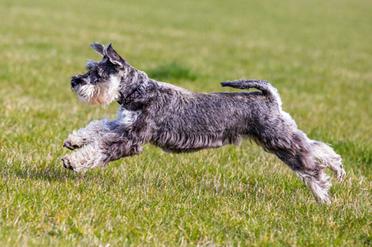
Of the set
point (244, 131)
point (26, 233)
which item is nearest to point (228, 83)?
point (244, 131)

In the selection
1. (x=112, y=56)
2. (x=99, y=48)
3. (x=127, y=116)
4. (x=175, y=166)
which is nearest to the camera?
(x=127, y=116)

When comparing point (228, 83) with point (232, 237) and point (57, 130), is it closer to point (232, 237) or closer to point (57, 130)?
point (232, 237)

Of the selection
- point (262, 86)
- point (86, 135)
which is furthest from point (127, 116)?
point (262, 86)

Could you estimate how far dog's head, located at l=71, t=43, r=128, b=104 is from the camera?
24.4 ft

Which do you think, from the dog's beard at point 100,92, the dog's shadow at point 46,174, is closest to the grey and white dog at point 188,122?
the dog's beard at point 100,92

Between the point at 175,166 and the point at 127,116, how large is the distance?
135 cm

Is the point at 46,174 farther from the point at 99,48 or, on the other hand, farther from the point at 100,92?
the point at 99,48

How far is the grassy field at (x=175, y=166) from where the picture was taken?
6.08m

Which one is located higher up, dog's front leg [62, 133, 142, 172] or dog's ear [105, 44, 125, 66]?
dog's ear [105, 44, 125, 66]

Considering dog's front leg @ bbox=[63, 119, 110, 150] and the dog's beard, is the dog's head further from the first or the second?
dog's front leg @ bbox=[63, 119, 110, 150]

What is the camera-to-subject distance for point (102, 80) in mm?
7566

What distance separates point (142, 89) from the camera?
770 cm

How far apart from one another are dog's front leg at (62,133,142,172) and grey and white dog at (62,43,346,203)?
2 cm

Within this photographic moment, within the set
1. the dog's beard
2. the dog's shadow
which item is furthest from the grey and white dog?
the dog's shadow
